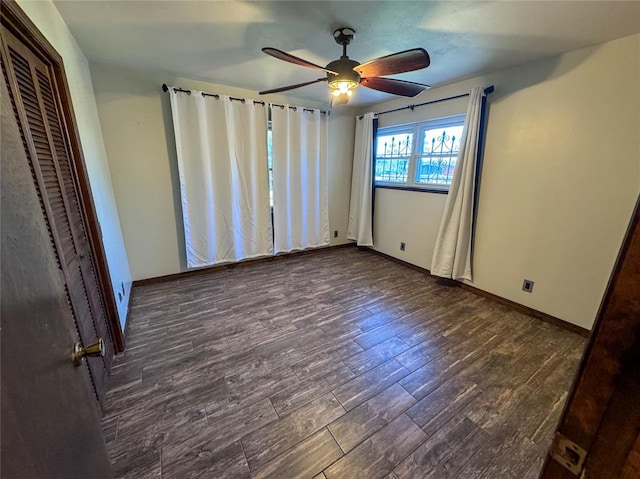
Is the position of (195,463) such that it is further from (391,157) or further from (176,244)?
(391,157)

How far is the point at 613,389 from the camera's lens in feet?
1.27

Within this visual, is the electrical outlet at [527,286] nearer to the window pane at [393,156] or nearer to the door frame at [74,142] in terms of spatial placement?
the window pane at [393,156]

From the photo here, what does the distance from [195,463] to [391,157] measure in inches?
151

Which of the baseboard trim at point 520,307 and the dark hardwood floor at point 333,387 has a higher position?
the baseboard trim at point 520,307

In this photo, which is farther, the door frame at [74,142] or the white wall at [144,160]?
the white wall at [144,160]

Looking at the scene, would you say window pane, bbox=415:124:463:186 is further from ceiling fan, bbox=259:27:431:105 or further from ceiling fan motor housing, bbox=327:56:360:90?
ceiling fan motor housing, bbox=327:56:360:90

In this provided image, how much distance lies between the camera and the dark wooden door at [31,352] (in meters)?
0.42

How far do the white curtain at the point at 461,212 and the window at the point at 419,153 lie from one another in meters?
0.24

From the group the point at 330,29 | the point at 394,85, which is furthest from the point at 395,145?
the point at 330,29

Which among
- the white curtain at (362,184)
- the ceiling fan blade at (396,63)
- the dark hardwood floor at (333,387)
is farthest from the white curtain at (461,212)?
the ceiling fan blade at (396,63)

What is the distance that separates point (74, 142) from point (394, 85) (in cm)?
226

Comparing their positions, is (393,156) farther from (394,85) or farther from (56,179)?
(56,179)

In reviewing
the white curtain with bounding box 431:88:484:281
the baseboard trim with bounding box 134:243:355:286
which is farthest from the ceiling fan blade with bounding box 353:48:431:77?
the baseboard trim with bounding box 134:243:355:286

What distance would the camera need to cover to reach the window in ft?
10.2
